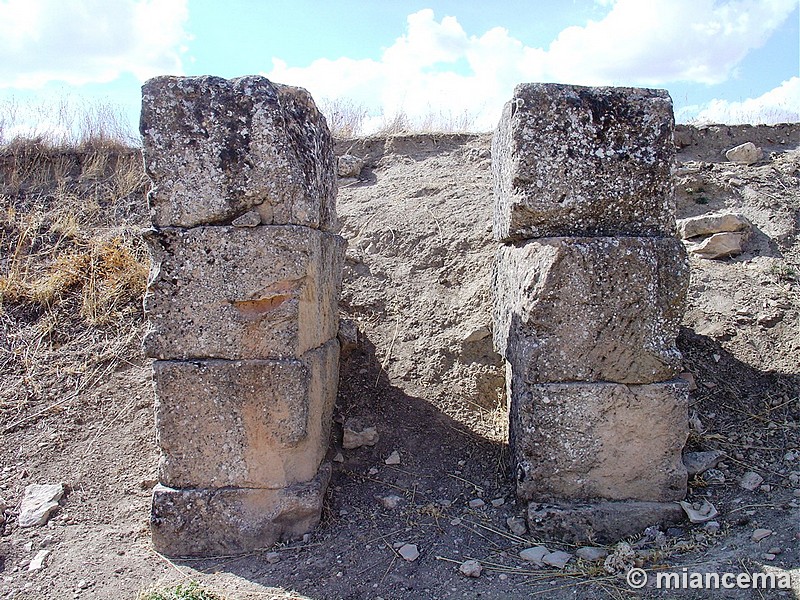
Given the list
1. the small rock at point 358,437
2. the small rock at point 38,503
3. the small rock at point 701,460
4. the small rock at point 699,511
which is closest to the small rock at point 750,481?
the small rock at point 701,460

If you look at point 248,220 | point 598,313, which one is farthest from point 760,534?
point 248,220

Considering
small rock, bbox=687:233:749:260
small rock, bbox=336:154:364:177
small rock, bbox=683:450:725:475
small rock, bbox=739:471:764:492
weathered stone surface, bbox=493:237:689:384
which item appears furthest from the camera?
small rock, bbox=336:154:364:177

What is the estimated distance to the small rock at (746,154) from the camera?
21.3 ft

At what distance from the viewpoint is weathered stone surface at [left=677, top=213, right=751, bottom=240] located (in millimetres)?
5332

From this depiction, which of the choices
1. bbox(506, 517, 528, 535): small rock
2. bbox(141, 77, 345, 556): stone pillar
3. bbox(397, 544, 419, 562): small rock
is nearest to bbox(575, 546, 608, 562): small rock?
bbox(506, 517, 528, 535): small rock

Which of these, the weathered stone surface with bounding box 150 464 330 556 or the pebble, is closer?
the pebble

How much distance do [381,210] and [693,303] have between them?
2.57 metres

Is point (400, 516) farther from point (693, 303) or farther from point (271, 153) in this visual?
point (693, 303)

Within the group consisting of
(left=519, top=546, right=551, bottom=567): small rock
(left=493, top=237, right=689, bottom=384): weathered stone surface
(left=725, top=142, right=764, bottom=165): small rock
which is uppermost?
(left=725, top=142, right=764, bottom=165): small rock

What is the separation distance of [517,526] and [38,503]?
2.56 meters

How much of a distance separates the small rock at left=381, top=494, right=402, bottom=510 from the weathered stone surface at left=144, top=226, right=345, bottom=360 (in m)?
0.97

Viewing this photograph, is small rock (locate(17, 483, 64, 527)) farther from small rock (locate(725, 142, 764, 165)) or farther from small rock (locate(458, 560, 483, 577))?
small rock (locate(725, 142, 764, 165))

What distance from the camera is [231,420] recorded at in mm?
3328

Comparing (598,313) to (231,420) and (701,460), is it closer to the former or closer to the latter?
(701,460)
